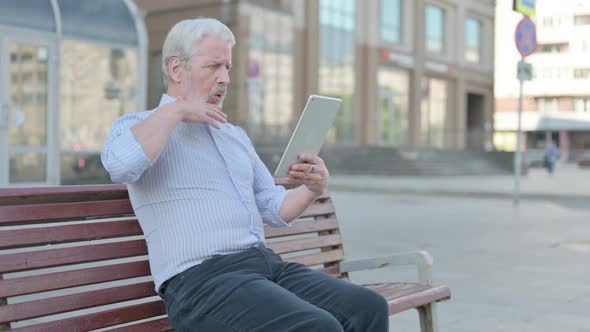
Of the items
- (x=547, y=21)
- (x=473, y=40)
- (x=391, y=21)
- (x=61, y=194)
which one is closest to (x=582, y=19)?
(x=547, y=21)

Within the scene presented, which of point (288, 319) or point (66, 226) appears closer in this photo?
point (288, 319)

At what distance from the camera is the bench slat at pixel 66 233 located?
8.53 feet

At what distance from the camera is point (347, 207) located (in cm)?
1476

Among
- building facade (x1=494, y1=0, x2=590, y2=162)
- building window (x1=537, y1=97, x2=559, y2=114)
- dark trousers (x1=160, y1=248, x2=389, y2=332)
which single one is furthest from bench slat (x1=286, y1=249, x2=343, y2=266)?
building window (x1=537, y1=97, x2=559, y2=114)

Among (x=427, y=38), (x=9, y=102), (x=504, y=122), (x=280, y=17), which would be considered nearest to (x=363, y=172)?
(x=280, y=17)

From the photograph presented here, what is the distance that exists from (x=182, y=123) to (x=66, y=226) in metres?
0.54

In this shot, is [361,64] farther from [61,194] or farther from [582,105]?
[582,105]

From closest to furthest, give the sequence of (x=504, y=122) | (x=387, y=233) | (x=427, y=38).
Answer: (x=387, y=233)
(x=427, y=38)
(x=504, y=122)

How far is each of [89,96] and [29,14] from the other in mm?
1992

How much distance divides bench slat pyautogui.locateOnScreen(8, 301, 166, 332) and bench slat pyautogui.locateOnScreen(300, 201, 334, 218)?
1004mm

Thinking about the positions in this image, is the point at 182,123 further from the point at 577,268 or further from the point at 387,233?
the point at 387,233

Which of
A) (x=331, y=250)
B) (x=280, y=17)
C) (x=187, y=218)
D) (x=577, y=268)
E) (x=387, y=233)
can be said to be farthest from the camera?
(x=280, y=17)

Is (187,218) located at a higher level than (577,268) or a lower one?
higher

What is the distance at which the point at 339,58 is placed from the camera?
131 ft
